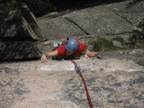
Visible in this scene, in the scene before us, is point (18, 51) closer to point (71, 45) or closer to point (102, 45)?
point (71, 45)

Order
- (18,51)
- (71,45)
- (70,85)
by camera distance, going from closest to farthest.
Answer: (70,85)
(71,45)
(18,51)

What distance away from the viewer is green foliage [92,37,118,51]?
8172 millimetres

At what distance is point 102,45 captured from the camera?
8203 millimetres

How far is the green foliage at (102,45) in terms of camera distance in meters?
8.17

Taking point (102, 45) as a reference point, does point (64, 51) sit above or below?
above

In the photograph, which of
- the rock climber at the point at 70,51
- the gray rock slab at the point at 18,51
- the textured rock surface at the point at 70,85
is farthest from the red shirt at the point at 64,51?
the textured rock surface at the point at 70,85

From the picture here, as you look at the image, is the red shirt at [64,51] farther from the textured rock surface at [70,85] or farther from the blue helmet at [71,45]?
the textured rock surface at [70,85]

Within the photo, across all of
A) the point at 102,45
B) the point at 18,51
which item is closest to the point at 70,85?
the point at 18,51

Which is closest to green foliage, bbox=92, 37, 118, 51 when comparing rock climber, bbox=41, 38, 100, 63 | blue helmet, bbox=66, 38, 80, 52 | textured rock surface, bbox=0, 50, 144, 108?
rock climber, bbox=41, 38, 100, 63

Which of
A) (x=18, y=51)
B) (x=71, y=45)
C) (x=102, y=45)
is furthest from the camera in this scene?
(x=102, y=45)

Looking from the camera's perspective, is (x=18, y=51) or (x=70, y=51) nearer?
(x=70, y=51)

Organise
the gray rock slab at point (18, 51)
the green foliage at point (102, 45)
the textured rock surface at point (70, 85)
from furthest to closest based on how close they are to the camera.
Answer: the green foliage at point (102, 45) → the gray rock slab at point (18, 51) → the textured rock surface at point (70, 85)

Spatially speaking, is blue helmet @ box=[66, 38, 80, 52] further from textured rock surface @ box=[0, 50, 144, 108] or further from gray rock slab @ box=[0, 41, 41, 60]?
textured rock surface @ box=[0, 50, 144, 108]

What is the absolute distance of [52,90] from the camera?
458 centimetres
